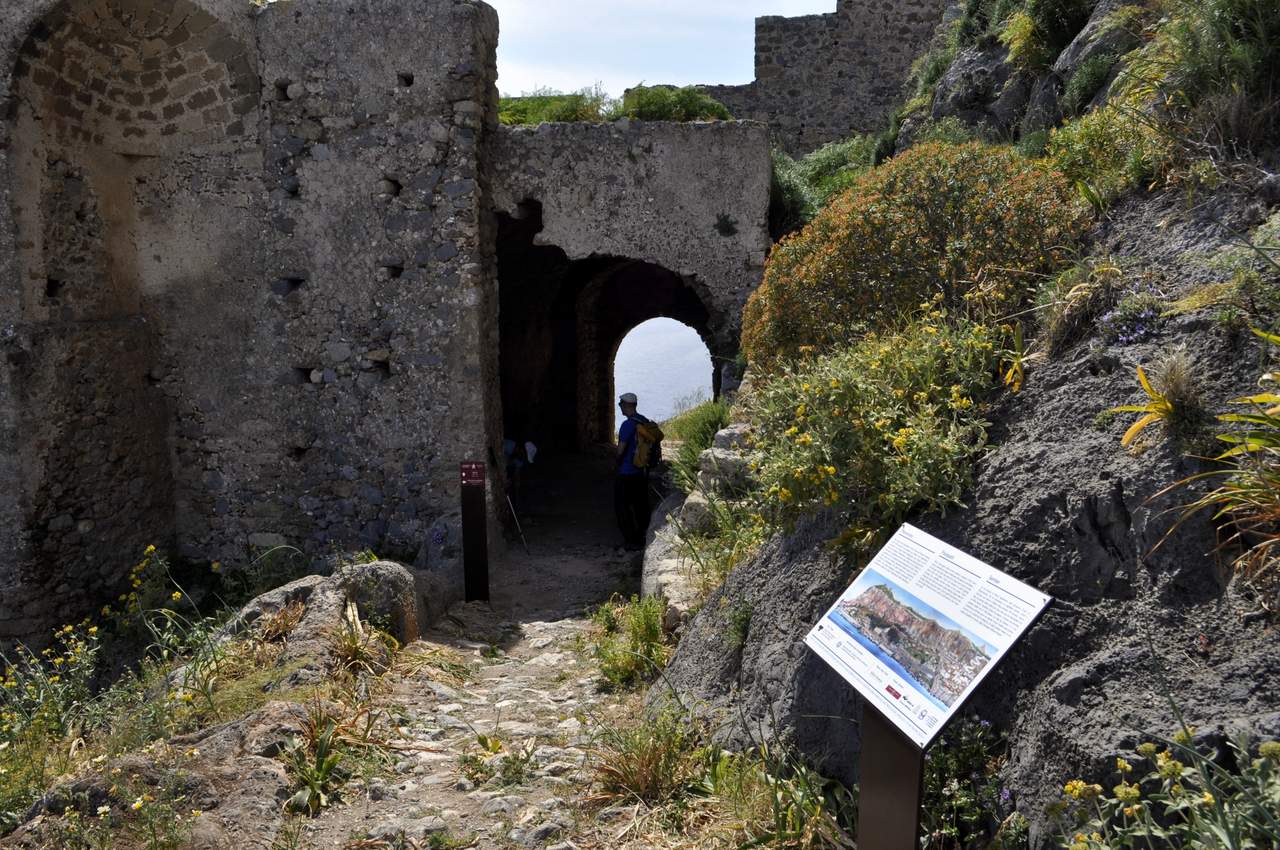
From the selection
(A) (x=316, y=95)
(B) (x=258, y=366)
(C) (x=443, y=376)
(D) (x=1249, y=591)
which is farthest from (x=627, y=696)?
(A) (x=316, y=95)

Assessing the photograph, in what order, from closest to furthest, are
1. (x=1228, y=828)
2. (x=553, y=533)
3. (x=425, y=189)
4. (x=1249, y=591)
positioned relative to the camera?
(x=1228, y=828) < (x=1249, y=591) < (x=425, y=189) < (x=553, y=533)

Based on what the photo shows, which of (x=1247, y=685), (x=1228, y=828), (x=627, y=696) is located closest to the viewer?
(x=1228, y=828)

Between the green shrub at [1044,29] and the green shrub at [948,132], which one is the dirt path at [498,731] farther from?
the green shrub at [1044,29]

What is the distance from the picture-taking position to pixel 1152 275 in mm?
3973

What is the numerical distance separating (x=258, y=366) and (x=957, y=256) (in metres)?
6.22

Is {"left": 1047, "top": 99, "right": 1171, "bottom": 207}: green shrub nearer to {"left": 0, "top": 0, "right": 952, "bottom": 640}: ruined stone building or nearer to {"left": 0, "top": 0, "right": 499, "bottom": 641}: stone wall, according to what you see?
{"left": 0, "top": 0, "right": 952, "bottom": 640}: ruined stone building

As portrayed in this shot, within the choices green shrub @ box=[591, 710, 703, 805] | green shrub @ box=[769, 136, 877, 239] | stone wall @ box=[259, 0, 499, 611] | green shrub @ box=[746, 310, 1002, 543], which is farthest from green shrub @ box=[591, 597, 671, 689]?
green shrub @ box=[769, 136, 877, 239]

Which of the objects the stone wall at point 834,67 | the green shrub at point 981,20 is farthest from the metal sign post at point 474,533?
the stone wall at point 834,67

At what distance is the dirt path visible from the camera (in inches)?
144

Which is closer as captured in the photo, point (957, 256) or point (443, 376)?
point (957, 256)

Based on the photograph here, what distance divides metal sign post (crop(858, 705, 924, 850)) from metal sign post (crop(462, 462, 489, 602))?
4820 millimetres

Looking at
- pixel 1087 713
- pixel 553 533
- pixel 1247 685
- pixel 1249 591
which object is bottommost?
pixel 553 533

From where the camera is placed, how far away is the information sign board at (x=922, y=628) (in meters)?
2.47

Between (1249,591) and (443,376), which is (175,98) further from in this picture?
(1249,591)
